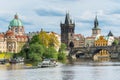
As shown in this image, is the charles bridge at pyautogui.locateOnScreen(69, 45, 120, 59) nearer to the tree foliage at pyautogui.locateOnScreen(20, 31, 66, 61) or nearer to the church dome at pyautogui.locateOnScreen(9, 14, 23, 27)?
the church dome at pyautogui.locateOnScreen(9, 14, 23, 27)

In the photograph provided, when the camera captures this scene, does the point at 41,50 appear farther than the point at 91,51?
No

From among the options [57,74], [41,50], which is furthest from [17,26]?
[57,74]

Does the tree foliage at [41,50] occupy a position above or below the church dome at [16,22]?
below

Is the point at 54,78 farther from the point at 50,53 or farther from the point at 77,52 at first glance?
the point at 77,52

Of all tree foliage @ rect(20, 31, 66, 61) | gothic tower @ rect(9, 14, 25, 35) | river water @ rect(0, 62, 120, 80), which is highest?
gothic tower @ rect(9, 14, 25, 35)

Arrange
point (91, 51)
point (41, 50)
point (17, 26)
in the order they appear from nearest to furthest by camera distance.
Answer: point (41, 50) → point (91, 51) → point (17, 26)

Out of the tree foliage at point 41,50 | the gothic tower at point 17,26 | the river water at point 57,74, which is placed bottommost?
the river water at point 57,74

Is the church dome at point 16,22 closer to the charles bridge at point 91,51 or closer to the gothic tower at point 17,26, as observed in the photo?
the gothic tower at point 17,26

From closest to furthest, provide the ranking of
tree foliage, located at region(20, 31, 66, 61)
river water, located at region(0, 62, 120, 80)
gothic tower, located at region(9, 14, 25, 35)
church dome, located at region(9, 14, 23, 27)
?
river water, located at region(0, 62, 120, 80), tree foliage, located at region(20, 31, 66, 61), gothic tower, located at region(9, 14, 25, 35), church dome, located at region(9, 14, 23, 27)

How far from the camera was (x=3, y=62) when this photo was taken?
10000 centimetres

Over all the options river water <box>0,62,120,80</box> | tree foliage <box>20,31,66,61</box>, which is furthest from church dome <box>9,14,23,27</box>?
river water <box>0,62,120,80</box>

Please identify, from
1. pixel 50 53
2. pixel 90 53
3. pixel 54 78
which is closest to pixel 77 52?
pixel 90 53

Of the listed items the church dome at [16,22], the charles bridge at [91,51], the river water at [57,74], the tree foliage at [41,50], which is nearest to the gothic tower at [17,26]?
the church dome at [16,22]

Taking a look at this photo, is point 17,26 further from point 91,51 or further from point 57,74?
point 57,74
